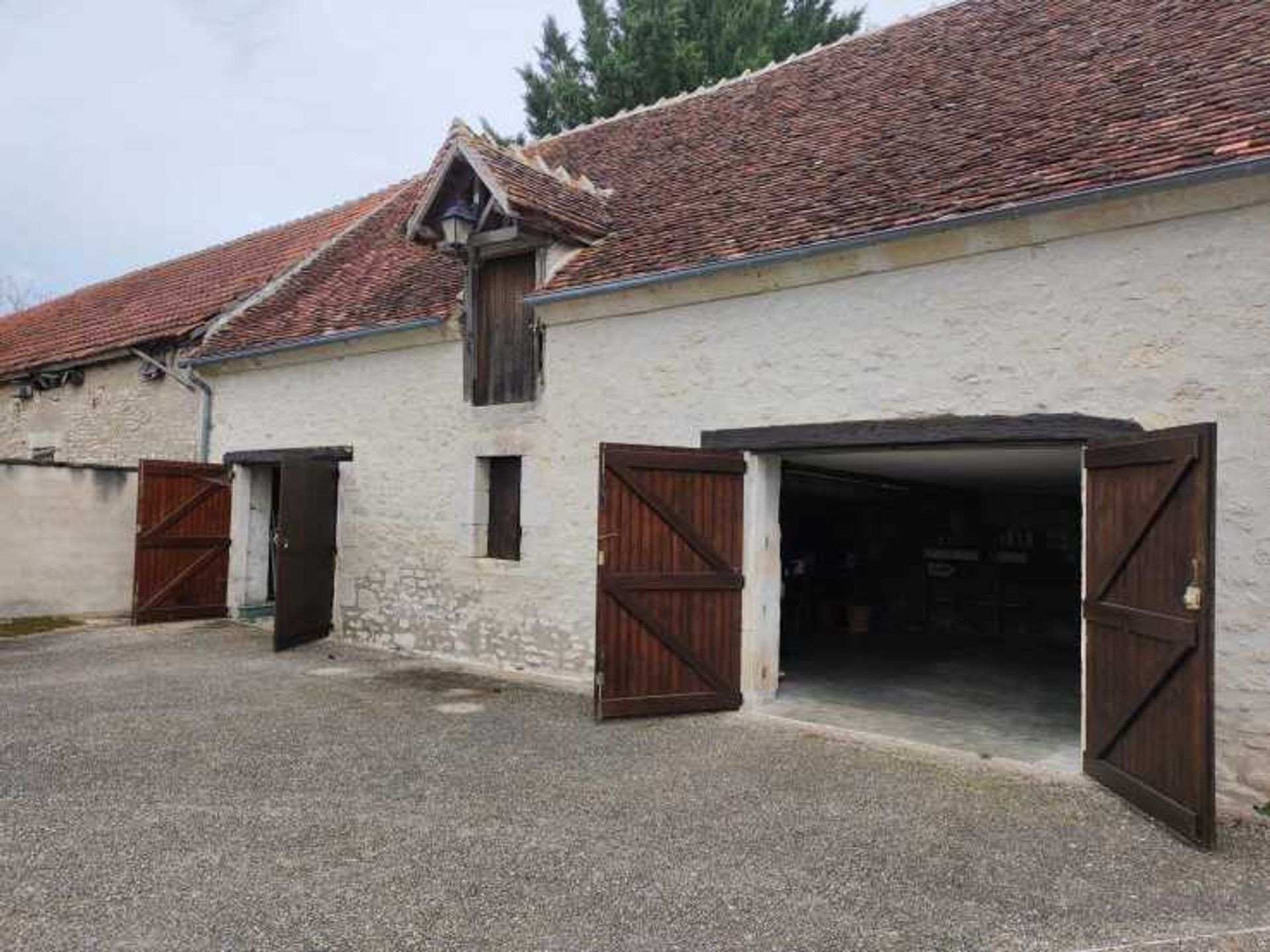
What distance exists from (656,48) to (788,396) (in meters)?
14.8

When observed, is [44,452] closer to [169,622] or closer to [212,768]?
[169,622]

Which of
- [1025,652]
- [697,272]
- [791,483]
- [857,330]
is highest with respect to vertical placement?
[697,272]

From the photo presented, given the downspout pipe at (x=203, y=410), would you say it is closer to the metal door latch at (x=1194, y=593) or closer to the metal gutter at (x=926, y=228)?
the metal gutter at (x=926, y=228)

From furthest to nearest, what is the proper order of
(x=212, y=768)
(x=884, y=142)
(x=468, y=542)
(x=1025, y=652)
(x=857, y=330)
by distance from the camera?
(x=1025, y=652) → (x=468, y=542) → (x=884, y=142) → (x=857, y=330) → (x=212, y=768)

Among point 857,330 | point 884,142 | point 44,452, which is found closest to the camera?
point 857,330

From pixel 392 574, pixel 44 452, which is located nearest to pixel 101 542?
pixel 44 452

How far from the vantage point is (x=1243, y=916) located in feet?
12.1

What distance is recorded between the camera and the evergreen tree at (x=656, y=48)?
18844mm

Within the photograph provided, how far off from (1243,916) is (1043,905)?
84cm

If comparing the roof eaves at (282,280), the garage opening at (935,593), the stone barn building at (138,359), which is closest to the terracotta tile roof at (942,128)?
the garage opening at (935,593)

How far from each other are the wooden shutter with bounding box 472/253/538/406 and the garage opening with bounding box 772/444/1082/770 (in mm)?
2957

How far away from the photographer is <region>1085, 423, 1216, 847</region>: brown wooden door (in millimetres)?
4410

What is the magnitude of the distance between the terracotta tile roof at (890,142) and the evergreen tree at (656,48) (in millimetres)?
7129

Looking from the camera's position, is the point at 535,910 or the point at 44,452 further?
the point at 44,452
